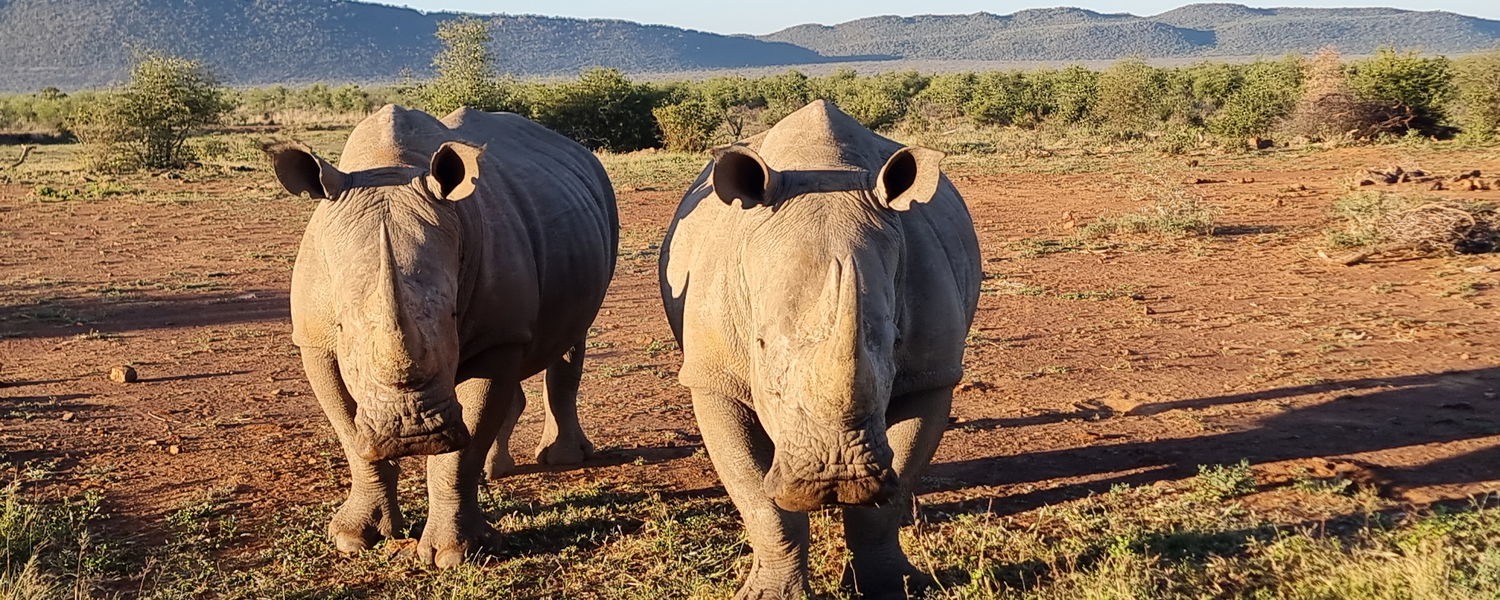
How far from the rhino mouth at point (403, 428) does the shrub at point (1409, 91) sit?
25.4 meters

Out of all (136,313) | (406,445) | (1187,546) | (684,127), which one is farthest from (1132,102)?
(406,445)

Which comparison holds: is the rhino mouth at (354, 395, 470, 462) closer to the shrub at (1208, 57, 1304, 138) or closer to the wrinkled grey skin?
the wrinkled grey skin

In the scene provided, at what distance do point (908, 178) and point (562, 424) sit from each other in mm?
3385

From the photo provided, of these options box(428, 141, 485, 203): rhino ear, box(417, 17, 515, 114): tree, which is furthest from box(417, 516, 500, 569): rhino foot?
box(417, 17, 515, 114): tree

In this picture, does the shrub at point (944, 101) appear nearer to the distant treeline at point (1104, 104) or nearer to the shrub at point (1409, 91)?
the distant treeline at point (1104, 104)

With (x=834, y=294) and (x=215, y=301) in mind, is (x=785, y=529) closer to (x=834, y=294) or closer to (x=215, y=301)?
(x=834, y=294)

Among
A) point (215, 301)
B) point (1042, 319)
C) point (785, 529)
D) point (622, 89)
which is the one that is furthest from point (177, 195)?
point (785, 529)

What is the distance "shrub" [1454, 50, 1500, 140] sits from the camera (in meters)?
23.3

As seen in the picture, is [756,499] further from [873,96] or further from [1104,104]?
[873,96]

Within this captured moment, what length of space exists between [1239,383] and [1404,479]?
6.95 feet

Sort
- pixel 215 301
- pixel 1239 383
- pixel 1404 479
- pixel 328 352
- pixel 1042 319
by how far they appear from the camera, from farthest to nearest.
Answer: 1. pixel 215 301
2. pixel 1042 319
3. pixel 1239 383
4. pixel 1404 479
5. pixel 328 352

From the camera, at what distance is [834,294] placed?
3.47 metres

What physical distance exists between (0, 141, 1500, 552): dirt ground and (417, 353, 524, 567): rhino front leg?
3.67ft

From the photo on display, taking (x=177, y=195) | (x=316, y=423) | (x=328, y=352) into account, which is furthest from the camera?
(x=177, y=195)
